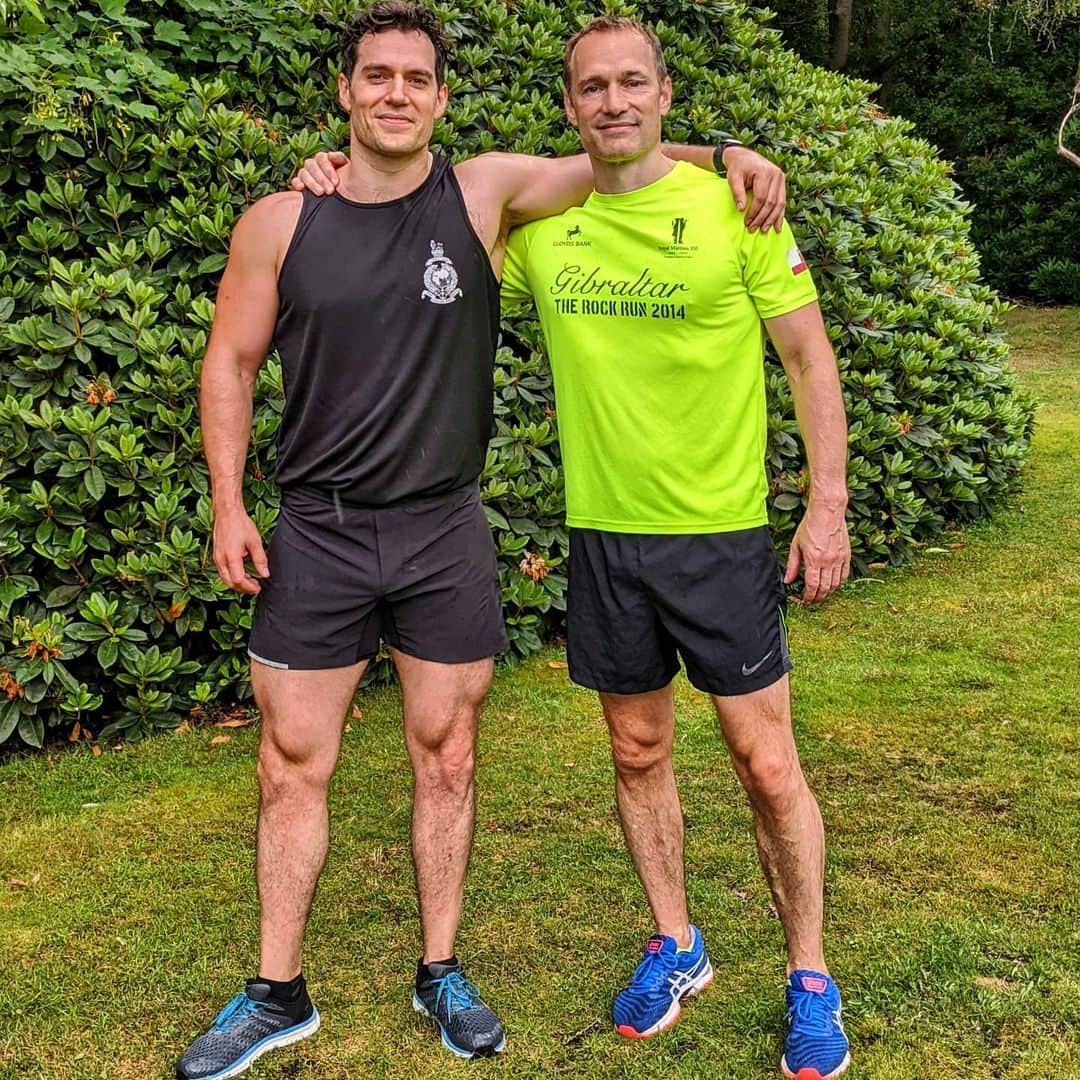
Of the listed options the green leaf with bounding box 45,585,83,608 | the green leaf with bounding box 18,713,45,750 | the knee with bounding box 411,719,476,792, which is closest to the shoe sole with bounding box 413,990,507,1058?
the knee with bounding box 411,719,476,792

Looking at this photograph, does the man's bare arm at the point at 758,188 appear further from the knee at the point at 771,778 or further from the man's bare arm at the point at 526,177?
the knee at the point at 771,778

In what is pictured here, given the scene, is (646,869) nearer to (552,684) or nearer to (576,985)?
(576,985)

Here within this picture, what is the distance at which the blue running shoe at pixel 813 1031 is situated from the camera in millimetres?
2922

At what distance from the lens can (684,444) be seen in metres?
2.90

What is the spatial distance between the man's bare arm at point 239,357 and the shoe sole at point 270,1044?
1114 mm

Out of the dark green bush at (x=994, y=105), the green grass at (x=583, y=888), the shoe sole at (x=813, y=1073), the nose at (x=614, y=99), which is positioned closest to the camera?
the nose at (x=614, y=99)

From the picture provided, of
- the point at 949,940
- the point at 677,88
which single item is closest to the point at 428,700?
the point at 949,940

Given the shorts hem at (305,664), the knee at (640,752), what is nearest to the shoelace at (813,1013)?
the knee at (640,752)

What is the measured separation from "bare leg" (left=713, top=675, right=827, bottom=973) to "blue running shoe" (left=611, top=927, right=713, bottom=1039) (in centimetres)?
31

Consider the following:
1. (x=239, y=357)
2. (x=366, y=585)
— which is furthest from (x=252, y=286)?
(x=366, y=585)

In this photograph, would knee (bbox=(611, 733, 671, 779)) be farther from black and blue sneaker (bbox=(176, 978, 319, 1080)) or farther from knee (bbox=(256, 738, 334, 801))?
black and blue sneaker (bbox=(176, 978, 319, 1080))

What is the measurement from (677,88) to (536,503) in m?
2.32

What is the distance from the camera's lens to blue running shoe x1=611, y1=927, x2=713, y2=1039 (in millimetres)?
3146

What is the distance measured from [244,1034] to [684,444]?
69.3 inches
